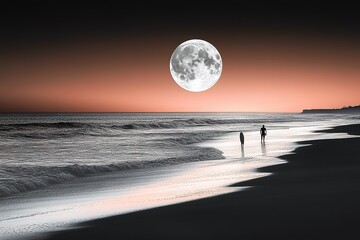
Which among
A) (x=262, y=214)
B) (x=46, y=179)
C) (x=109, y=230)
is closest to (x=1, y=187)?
(x=46, y=179)

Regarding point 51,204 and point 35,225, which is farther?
point 51,204

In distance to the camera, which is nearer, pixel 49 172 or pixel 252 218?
pixel 252 218

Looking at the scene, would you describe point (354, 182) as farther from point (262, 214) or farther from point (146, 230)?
point (146, 230)

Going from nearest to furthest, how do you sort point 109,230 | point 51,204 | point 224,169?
1. point 109,230
2. point 51,204
3. point 224,169

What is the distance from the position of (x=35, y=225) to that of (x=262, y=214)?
4408 mm

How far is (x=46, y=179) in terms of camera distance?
50.1 ft

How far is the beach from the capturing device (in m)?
6.83

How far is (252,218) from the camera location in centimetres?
783

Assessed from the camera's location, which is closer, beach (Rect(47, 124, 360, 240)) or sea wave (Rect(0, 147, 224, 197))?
beach (Rect(47, 124, 360, 240))

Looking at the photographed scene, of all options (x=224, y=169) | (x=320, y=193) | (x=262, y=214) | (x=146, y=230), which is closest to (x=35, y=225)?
(x=146, y=230)

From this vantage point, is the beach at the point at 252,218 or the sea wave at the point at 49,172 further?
the sea wave at the point at 49,172

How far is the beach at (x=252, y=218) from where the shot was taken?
6.83 meters

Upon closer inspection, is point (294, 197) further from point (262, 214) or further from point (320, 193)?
point (262, 214)

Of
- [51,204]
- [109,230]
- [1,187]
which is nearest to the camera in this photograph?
[109,230]
